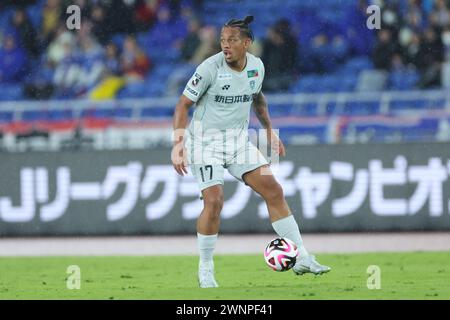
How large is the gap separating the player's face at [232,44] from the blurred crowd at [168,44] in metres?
8.08

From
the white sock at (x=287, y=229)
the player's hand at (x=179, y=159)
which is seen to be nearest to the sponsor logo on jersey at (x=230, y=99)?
the player's hand at (x=179, y=159)

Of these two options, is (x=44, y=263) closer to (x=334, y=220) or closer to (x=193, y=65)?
(x=334, y=220)

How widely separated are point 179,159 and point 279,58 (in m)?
8.71

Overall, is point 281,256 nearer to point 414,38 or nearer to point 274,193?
point 274,193

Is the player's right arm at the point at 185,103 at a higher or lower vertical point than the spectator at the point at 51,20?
lower

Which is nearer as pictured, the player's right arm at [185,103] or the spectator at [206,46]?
the player's right arm at [185,103]

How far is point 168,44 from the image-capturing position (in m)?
18.8

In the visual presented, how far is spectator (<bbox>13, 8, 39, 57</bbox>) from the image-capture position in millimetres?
18984

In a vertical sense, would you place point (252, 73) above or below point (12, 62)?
below

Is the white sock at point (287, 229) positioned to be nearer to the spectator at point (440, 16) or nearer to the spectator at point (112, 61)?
the spectator at point (440, 16)

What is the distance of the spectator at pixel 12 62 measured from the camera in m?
18.9

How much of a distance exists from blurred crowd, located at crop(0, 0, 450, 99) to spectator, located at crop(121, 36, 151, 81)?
0.02 meters

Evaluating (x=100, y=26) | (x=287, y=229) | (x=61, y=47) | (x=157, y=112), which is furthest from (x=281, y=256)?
(x=100, y=26)
